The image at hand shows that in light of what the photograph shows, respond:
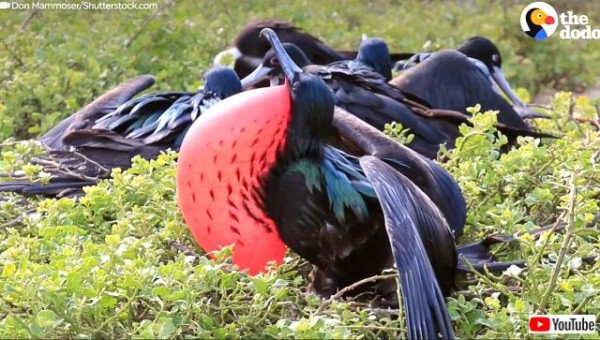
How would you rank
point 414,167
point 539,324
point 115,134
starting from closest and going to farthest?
point 539,324 < point 414,167 < point 115,134

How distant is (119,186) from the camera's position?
374 cm

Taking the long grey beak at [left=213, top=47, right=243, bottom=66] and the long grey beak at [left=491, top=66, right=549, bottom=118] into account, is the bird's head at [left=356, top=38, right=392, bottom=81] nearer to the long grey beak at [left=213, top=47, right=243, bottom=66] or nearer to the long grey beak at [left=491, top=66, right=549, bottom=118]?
the long grey beak at [left=491, top=66, right=549, bottom=118]

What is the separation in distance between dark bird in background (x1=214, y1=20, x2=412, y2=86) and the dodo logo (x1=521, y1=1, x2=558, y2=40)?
0.59 metres

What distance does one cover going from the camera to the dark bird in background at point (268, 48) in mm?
6180

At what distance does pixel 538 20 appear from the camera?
614 centimetres

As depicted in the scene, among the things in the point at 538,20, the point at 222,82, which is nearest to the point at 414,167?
the point at 222,82

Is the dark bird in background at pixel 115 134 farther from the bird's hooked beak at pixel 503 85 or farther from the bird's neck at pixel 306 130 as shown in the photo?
the bird's hooked beak at pixel 503 85

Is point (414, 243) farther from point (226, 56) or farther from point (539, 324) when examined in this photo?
point (226, 56)

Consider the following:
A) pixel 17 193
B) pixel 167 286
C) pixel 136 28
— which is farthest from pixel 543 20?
pixel 167 286

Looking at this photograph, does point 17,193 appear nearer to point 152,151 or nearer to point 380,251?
point 152,151

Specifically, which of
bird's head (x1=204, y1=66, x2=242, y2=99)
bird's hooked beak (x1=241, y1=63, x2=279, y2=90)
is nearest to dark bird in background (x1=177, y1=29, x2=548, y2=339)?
bird's head (x1=204, y1=66, x2=242, y2=99)

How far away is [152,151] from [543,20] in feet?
7.99

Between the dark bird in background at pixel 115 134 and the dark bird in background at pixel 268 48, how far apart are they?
130cm

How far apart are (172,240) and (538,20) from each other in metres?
3.13
